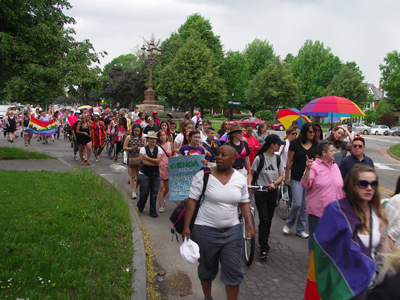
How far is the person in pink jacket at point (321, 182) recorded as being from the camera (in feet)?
16.0

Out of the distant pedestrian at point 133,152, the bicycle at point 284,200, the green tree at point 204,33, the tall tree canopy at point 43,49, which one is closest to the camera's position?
the bicycle at point 284,200

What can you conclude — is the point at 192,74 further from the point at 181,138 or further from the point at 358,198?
the point at 358,198

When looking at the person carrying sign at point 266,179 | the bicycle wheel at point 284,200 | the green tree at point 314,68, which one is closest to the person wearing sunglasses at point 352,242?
the person carrying sign at point 266,179

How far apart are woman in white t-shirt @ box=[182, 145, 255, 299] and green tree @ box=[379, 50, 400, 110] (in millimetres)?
44426

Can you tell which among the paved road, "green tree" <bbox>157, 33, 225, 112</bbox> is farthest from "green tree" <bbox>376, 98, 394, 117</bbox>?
the paved road

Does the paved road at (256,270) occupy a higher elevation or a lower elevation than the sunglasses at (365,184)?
lower

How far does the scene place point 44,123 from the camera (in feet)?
62.8

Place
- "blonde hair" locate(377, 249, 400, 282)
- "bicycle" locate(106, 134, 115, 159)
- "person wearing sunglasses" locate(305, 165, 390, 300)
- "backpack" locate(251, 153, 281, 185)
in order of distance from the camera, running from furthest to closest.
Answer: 1. "bicycle" locate(106, 134, 115, 159)
2. "backpack" locate(251, 153, 281, 185)
3. "person wearing sunglasses" locate(305, 165, 390, 300)
4. "blonde hair" locate(377, 249, 400, 282)

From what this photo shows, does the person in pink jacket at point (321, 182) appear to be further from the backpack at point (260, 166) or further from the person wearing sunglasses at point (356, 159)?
the backpack at point (260, 166)

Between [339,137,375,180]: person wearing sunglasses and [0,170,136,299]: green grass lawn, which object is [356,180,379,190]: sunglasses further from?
[339,137,375,180]: person wearing sunglasses

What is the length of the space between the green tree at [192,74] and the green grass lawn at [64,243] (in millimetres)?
41033

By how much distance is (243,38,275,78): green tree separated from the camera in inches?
2714

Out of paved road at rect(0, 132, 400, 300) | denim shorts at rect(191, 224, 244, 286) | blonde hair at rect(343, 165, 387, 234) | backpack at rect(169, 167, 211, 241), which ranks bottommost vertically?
paved road at rect(0, 132, 400, 300)

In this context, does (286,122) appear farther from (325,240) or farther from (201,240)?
(325,240)
